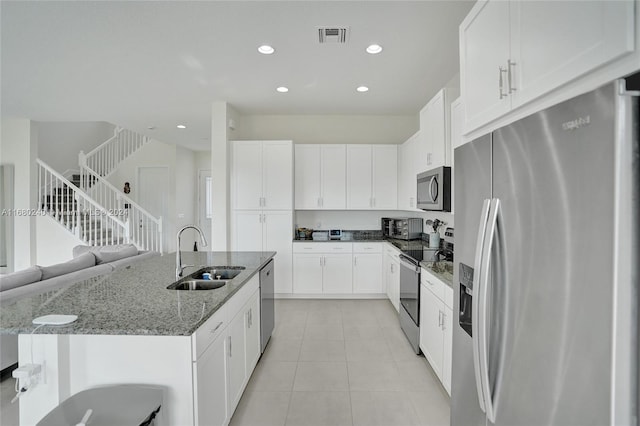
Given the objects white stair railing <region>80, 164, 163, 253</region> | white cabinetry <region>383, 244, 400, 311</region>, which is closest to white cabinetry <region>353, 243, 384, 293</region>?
white cabinetry <region>383, 244, 400, 311</region>

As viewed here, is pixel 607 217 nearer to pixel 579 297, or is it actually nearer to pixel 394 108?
pixel 579 297

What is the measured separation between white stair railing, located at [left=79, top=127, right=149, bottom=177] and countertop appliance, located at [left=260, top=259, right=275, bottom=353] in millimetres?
6659

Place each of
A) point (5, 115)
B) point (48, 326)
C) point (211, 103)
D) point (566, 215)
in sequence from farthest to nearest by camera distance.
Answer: point (5, 115)
point (211, 103)
point (48, 326)
point (566, 215)

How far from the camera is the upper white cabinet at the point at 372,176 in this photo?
4.77 m

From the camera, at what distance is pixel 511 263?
1.09 metres

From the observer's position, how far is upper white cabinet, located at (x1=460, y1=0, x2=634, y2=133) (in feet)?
2.81

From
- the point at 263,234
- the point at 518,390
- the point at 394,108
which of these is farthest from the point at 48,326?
the point at 394,108

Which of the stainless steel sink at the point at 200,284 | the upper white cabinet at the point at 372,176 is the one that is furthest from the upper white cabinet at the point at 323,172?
the stainless steel sink at the point at 200,284

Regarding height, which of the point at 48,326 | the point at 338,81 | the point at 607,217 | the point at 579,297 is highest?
the point at 338,81

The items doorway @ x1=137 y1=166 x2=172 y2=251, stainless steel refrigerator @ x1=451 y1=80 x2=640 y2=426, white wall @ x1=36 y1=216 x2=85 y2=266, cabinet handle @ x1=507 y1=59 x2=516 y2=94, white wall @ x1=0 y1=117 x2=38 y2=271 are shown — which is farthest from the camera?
doorway @ x1=137 y1=166 x2=172 y2=251

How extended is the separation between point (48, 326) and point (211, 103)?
3781 millimetres

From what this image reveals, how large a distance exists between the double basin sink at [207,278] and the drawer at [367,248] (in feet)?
7.78

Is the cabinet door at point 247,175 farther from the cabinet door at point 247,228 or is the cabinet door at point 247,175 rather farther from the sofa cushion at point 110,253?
the sofa cushion at point 110,253

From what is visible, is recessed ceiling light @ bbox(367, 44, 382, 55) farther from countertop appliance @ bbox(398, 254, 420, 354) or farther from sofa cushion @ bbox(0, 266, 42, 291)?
sofa cushion @ bbox(0, 266, 42, 291)
